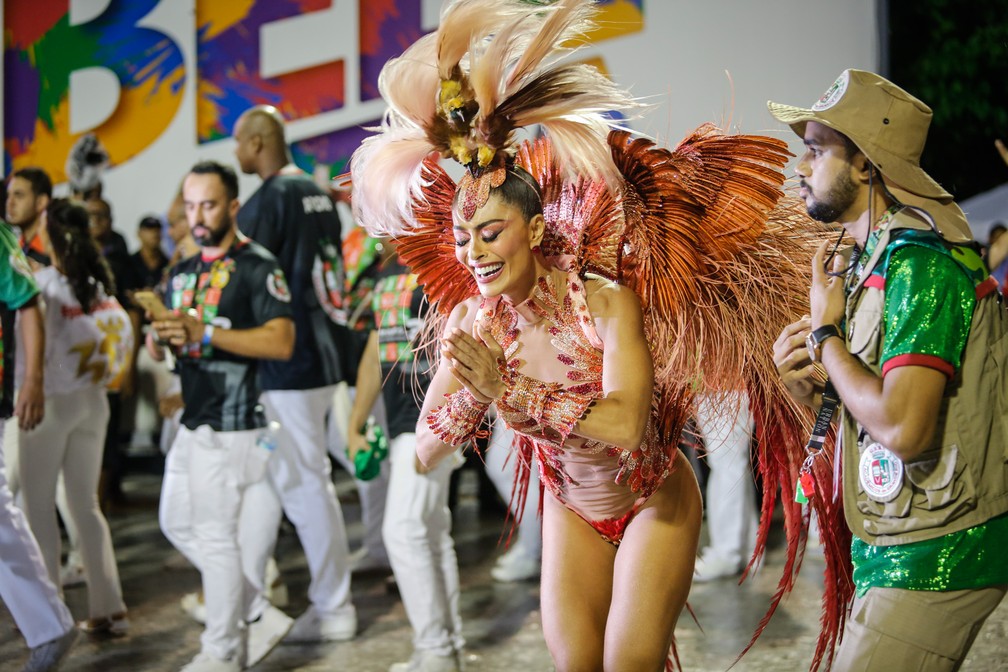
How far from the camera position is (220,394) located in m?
4.12

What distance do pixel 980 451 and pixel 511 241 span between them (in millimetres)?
1055

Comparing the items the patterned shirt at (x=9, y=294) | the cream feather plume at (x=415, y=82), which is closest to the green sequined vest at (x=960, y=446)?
the cream feather plume at (x=415, y=82)

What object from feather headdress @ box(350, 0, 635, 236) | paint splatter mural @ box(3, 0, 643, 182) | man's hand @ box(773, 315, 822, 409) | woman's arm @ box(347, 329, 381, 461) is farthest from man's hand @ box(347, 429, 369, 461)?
paint splatter mural @ box(3, 0, 643, 182)

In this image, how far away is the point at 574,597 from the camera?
8.55 ft

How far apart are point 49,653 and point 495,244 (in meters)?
2.66

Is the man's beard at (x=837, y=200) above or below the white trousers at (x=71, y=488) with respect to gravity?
above

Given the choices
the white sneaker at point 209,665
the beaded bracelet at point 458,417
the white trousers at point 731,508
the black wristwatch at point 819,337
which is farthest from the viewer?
the white trousers at point 731,508

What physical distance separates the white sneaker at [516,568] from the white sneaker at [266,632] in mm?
1378

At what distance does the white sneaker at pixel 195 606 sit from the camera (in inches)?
186

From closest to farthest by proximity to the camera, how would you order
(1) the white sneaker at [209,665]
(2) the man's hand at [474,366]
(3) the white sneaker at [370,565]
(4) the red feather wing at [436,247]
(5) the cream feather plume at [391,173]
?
(2) the man's hand at [474,366], (5) the cream feather plume at [391,173], (4) the red feather wing at [436,247], (1) the white sneaker at [209,665], (3) the white sneaker at [370,565]

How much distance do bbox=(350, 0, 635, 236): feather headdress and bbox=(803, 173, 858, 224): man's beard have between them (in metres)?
0.50

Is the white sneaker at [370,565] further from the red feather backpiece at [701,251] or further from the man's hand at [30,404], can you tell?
the red feather backpiece at [701,251]

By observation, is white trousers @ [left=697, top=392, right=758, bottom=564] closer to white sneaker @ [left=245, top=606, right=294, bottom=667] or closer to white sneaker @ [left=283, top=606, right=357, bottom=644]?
white sneaker @ [left=283, top=606, right=357, bottom=644]

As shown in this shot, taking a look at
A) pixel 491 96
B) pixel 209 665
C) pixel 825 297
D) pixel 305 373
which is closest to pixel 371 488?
pixel 305 373
